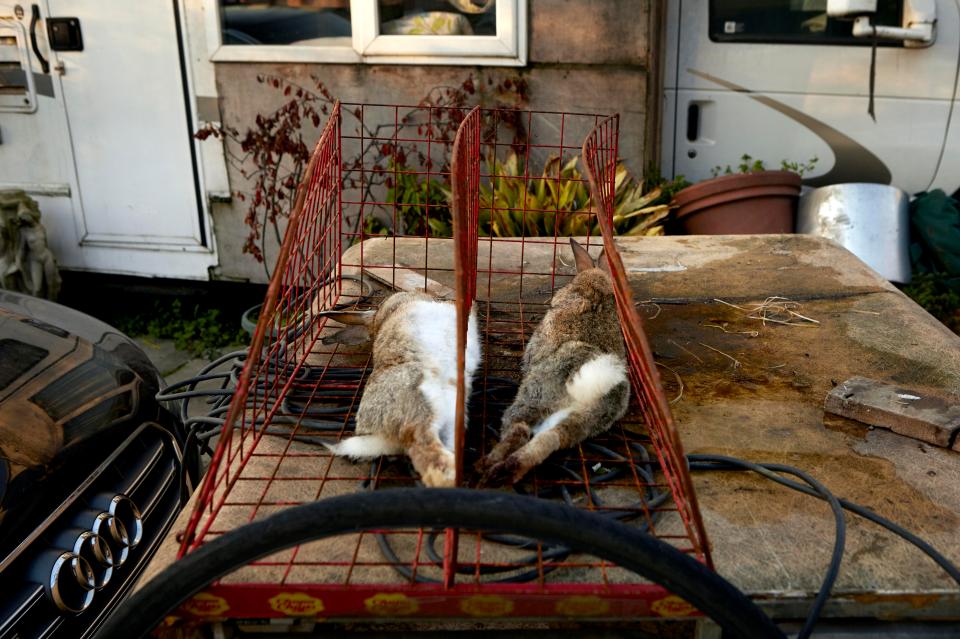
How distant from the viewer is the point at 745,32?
5441mm

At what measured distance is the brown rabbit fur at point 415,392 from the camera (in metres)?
1.76

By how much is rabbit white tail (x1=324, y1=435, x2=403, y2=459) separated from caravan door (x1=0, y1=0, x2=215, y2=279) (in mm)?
4448

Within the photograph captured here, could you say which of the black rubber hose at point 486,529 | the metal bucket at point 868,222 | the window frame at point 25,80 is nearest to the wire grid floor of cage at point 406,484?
the black rubber hose at point 486,529

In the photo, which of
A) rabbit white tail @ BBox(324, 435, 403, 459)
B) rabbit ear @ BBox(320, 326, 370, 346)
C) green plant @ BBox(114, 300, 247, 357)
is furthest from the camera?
green plant @ BBox(114, 300, 247, 357)

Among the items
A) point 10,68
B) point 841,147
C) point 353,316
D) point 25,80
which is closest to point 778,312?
point 353,316

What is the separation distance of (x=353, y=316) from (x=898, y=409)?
5.63ft

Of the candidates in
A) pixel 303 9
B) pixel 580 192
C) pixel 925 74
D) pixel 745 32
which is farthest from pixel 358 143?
pixel 925 74

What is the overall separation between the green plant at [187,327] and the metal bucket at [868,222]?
4.34m

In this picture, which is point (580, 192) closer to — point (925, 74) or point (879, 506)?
point (925, 74)

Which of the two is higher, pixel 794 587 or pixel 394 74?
pixel 394 74

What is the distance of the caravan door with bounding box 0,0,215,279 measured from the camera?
5574 mm

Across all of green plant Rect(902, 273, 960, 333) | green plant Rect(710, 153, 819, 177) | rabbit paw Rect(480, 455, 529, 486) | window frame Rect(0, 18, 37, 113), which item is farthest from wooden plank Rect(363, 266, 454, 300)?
window frame Rect(0, 18, 37, 113)

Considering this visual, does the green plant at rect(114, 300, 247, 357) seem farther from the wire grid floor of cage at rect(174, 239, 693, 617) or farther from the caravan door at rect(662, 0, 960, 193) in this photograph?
the caravan door at rect(662, 0, 960, 193)

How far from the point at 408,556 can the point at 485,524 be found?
0.46 meters
